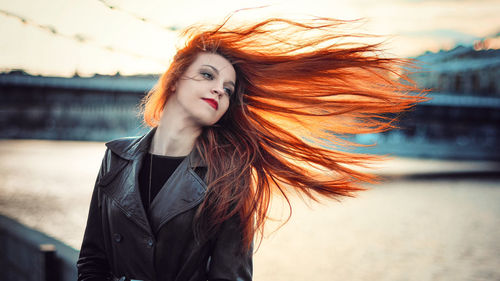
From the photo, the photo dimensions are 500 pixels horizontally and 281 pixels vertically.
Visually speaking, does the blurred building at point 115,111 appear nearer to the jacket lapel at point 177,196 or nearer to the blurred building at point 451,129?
the blurred building at point 451,129

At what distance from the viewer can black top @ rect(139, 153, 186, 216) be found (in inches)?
86.8

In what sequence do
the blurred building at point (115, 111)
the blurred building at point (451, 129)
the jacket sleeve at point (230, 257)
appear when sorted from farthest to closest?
the blurred building at point (451, 129)
the blurred building at point (115, 111)
the jacket sleeve at point (230, 257)

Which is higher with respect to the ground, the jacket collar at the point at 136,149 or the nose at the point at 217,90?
the nose at the point at 217,90

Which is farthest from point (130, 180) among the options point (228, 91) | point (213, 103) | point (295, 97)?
point (295, 97)

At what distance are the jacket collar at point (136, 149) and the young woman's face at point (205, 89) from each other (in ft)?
0.58

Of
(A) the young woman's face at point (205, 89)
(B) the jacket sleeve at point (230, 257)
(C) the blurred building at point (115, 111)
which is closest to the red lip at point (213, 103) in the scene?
(A) the young woman's face at point (205, 89)

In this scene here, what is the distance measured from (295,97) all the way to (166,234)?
1.13 metres

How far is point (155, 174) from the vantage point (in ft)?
7.33

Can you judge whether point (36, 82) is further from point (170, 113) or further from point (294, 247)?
point (170, 113)

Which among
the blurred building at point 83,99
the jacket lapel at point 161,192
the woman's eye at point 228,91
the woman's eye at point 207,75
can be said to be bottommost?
the blurred building at point 83,99

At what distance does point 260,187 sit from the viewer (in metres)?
2.31

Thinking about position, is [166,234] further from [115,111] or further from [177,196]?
[115,111]

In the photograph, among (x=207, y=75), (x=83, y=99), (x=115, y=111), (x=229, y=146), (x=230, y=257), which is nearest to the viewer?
(x=230, y=257)

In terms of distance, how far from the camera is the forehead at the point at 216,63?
7.52 feet
